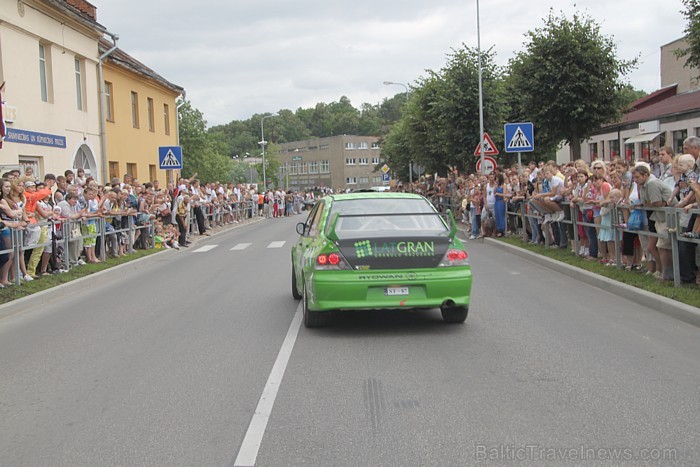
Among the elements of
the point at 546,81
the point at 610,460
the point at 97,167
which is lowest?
the point at 610,460

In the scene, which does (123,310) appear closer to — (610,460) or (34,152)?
(610,460)

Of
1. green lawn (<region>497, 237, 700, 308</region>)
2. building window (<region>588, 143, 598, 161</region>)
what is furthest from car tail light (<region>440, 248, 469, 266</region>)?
building window (<region>588, 143, 598, 161</region>)

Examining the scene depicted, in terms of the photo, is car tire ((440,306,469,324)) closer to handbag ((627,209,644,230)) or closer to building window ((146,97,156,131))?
handbag ((627,209,644,230))

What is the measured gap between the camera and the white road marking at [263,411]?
4.56 metres

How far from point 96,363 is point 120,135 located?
83.6 ft

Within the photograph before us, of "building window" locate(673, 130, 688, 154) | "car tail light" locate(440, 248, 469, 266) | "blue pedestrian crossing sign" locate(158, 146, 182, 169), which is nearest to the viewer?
"car tail light" locate(440, 248, 469, 266)

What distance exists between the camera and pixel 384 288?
8.16 meters

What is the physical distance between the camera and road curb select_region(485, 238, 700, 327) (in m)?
8.68

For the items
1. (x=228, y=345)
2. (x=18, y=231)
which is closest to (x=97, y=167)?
(x=18, y=231)

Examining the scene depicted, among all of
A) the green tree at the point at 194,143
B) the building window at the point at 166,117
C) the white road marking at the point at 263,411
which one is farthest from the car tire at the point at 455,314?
the green tree at the point at 194,143

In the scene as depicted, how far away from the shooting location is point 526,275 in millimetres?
13406

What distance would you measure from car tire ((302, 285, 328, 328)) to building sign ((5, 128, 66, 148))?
1527cm

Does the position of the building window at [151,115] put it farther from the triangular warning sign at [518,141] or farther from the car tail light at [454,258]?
the car tail light at [454,258]

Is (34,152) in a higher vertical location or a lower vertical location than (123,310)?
higher
